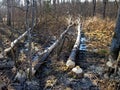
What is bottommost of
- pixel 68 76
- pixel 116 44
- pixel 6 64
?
pixel 68 76

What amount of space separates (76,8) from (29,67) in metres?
23.1

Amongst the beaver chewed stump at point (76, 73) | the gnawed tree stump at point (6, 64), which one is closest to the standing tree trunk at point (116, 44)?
the beaver chewed stump at point (76, 73)

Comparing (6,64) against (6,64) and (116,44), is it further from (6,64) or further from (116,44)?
(116,44)

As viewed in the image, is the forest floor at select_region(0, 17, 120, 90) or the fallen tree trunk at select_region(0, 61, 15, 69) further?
the fallen tree trunk at select_region(0, 61, 15, 69)

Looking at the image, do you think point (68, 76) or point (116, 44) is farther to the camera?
point (116, 44)

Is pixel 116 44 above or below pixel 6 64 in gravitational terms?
above

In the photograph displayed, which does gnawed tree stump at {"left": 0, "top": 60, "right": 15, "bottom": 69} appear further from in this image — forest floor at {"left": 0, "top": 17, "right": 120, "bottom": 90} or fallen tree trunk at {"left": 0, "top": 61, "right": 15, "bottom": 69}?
forest floor at {"left": 0, "top": 17, "right": 120, "bottom": 90}

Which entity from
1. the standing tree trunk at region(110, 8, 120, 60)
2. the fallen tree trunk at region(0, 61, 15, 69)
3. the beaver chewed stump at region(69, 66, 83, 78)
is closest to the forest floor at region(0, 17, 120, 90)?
the beaver chewed stump at region(69, 66, 83, 78)

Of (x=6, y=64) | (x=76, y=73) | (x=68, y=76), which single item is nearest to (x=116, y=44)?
(x=76, y=73)

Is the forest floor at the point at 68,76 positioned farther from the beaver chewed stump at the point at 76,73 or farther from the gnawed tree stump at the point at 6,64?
the gnawed tree stump at the point at 6,64

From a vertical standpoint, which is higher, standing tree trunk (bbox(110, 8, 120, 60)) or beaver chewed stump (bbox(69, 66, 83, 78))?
standing tree trunk (bbox(110, 8, 120, 60))

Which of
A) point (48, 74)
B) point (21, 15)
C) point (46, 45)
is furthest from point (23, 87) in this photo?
point (21, 15)

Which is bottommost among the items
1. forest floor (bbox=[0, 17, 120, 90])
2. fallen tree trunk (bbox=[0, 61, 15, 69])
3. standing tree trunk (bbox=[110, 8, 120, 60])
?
forest floor (bbox=[0, 17, 120, 90])

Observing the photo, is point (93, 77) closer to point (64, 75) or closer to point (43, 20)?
point (64, 75)
